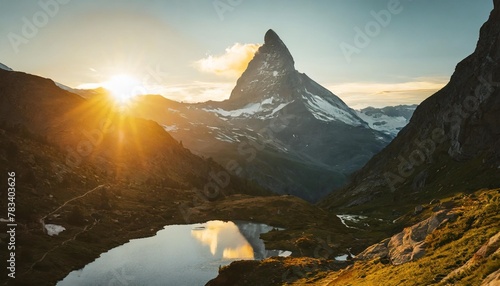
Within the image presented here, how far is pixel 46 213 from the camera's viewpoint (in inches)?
3836

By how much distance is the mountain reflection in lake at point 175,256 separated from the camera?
235ft

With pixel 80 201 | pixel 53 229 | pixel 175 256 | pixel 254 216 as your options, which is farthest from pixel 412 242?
pixel 254 216

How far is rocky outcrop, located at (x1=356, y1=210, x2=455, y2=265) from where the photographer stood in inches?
1603

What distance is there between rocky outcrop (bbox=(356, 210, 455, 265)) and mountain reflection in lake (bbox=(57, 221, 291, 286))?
36.4 meters

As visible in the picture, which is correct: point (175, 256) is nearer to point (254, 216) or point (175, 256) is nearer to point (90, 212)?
point (90, 212)

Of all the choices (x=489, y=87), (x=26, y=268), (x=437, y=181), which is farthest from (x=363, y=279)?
(x=489, y=87)

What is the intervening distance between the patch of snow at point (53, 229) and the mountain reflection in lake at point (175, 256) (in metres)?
13.1

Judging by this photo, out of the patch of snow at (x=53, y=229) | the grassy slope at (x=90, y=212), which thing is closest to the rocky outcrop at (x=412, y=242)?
the grassy slope at (x=90, y=212)

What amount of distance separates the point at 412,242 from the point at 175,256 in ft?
199

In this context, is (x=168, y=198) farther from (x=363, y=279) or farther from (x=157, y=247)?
(x=363, y=279)

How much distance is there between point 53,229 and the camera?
90250 millimetres
